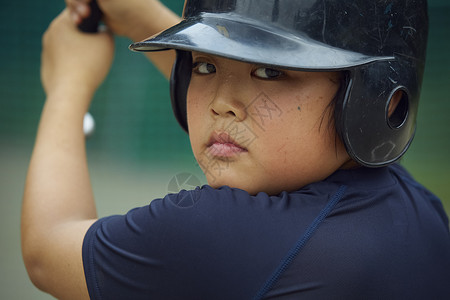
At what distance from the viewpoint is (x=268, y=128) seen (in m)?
1.05

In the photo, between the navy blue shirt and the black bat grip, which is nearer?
the navy blue shirt

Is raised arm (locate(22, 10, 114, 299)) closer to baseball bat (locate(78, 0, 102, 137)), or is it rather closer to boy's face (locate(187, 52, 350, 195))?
baseball bat (locate(78, 0, 102, 137))

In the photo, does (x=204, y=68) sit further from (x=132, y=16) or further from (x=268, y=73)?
(x=132, y=16)

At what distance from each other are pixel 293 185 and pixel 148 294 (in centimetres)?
37

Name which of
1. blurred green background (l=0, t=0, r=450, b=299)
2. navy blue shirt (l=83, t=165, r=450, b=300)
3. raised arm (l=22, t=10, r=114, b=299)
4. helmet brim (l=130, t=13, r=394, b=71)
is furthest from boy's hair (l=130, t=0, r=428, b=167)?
blurred green background (l=0, t=0, r=450, b=299)

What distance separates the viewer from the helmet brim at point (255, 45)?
101 cm

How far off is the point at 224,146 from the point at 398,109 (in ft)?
1.35

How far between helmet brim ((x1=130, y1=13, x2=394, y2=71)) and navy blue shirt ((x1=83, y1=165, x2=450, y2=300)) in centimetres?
25

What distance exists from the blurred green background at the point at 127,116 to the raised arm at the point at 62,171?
Answer: 89.1 inches

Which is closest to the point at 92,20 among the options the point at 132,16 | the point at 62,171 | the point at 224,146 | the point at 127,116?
the point at 132,16

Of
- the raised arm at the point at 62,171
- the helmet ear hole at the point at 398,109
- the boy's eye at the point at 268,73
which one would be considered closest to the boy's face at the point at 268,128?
the boy's eye at the point at 268,73

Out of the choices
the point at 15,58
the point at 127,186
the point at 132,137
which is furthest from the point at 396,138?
the point at 15,58

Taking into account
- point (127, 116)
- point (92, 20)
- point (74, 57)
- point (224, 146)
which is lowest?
point (127, 116)

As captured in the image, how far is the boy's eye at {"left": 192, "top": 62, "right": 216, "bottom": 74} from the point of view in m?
1.16
